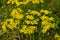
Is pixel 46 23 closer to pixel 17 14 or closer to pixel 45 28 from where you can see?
pixel 45 28

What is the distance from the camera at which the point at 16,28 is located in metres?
3.49

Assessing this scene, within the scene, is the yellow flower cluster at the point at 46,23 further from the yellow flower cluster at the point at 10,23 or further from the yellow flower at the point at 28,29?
the yellow flower cluster at the point at 10,23

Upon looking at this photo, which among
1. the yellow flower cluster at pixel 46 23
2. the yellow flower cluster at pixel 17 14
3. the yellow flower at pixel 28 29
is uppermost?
the yellow flower cluster at pixel 17 14

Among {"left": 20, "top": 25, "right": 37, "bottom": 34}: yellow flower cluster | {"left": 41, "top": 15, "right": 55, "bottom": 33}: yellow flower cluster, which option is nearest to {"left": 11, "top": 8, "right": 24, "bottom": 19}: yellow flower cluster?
{"left": 20, "top": 25, "right": 37, "bottom": 34}: yellow flower cluster

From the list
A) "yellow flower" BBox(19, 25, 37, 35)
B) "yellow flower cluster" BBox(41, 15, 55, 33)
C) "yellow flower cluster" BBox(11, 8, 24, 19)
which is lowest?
"yellow flower" BBox(19, 25, 37, 35)

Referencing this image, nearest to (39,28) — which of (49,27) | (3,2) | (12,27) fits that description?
(49,27)

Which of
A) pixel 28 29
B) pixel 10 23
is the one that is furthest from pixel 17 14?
pixel 28 29

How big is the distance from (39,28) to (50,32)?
0.18 m

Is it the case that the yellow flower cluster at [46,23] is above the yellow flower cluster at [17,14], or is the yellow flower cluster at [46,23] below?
below

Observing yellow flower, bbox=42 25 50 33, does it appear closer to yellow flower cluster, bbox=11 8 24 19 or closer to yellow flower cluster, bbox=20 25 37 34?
yellow flower cluster, bbox=20 25 37 34

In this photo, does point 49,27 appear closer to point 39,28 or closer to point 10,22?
A: point 39,28

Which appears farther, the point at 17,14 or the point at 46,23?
the point at 17,14

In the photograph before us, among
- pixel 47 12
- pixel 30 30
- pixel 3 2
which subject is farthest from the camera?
pixel 3 2

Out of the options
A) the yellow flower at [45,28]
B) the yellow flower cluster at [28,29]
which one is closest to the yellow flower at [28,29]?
the yellow flower cluster at [28,29]
